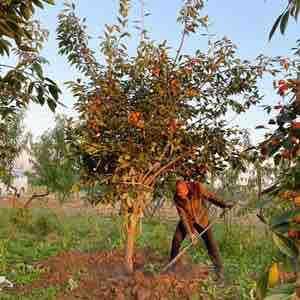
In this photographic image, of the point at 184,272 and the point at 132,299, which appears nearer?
the point at 132,299

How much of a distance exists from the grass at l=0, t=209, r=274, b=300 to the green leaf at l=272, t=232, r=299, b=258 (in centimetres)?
343

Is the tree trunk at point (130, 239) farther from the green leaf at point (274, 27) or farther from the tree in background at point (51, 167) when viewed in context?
the tree in background at point (51, 167)

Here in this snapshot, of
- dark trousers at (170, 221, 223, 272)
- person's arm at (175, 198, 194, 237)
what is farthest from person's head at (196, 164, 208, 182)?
dark trousers at (170, 221, 223, 272)

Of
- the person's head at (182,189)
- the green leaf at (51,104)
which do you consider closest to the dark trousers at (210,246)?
the person's head at (182,189)

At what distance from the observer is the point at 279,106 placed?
3.63 feet

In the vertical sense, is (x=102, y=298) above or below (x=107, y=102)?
below

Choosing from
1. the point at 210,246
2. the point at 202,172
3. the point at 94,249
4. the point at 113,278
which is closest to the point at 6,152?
the point at 113,278

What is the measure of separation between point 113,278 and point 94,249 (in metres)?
3.43

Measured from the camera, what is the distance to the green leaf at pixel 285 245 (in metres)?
0.64

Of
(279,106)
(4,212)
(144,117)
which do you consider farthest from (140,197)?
(4,212)

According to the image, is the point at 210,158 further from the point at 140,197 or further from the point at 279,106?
the point at 279,106

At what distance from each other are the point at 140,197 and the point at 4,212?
1126 centimetres

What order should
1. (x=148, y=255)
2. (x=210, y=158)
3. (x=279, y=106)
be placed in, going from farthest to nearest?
(x=148, y=255), (x=210, y=158), (x=279, y=106)

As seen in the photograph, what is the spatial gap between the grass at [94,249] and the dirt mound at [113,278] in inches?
8.9
